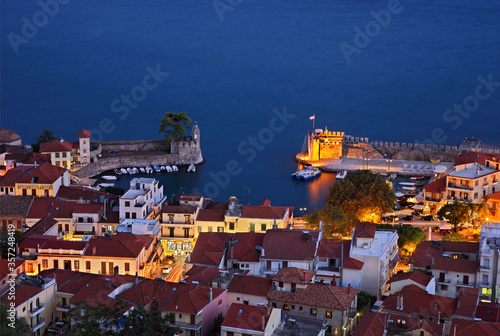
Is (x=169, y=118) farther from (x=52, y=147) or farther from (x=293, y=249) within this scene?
(x=293, y=249)

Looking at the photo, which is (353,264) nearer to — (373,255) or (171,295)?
(373,255)

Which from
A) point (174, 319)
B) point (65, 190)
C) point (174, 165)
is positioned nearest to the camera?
point (174, 319)

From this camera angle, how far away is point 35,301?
26156 mm

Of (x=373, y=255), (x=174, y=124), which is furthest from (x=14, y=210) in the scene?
(x=174, y=124)

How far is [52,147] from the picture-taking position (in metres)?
47.3

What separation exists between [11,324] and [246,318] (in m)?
6.02

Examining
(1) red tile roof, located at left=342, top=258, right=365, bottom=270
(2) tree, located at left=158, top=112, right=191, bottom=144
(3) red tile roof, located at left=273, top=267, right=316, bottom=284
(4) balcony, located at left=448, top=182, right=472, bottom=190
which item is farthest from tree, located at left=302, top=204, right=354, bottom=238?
(2) tree, located at left=158, top=112, right=191, bottom=144

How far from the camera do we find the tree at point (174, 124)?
51.9 m

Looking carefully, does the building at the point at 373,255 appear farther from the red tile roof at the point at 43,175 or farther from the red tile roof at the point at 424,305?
the red tile roof at the point at 43,175

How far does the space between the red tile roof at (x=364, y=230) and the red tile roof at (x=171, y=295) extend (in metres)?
6.08

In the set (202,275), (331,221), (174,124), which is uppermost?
(174,124)

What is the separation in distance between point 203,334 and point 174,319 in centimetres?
90

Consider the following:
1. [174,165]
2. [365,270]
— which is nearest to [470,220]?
[365,270]

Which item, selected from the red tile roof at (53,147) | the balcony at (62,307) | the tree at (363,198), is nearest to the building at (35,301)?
the balcony at (62,307)
